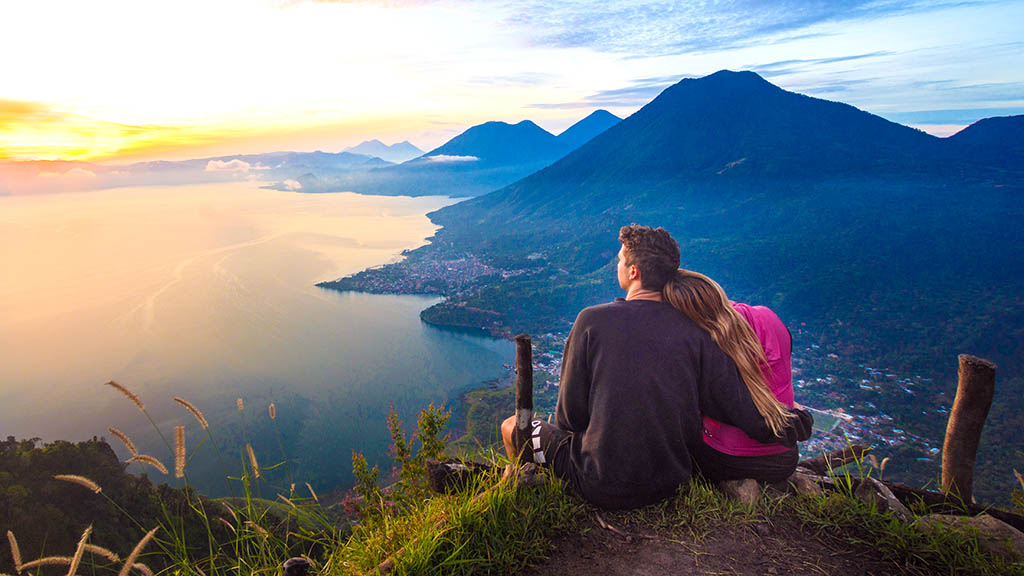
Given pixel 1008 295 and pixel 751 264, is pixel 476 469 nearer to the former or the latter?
pixel 1008 295

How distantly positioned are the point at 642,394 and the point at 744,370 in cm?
56

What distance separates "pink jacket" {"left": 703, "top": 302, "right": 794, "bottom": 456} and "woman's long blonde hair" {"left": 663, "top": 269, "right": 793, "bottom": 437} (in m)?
0.08

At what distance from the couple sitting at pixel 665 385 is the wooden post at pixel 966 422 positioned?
1.14 meters

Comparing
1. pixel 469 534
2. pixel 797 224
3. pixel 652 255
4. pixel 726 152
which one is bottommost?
pixel 797 224

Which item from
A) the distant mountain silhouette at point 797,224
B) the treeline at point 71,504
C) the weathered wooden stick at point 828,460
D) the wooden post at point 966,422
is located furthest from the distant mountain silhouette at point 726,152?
the wooden post at point 966,422

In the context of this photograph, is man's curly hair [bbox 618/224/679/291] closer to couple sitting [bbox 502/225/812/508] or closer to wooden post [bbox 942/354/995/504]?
couple sitting [bbox 502/225/812/508]

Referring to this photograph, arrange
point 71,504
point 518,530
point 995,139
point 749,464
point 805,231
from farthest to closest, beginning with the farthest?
point 995,139
point 805,231
point 71,504
point 749,464
point 518,530

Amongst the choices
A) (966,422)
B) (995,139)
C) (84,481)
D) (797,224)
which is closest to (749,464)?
(966,422)

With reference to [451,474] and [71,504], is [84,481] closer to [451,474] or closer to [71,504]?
[451,474]

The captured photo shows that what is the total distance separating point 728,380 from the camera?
2.41m

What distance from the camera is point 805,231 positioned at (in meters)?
82.8

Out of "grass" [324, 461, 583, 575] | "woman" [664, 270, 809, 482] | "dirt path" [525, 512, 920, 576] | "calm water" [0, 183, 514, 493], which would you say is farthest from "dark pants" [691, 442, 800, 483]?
"calm water" [0, 183, 514, 493]

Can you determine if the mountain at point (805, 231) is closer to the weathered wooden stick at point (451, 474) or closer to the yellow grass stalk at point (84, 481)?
the weathered wooden stick at point (451, 474)

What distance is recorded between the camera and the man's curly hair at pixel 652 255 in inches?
100
